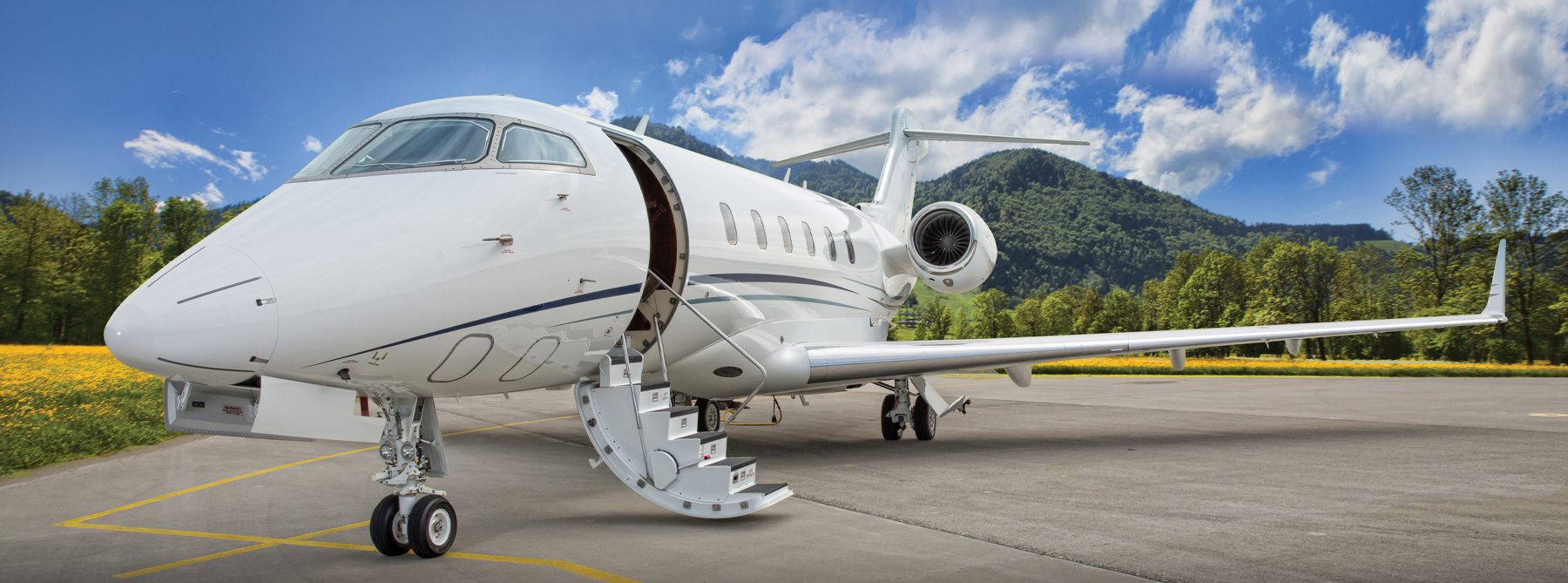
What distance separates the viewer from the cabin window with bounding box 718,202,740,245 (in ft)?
25.7

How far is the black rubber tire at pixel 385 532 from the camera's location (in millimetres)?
5285

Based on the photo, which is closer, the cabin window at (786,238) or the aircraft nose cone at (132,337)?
the aircraft nose cone at (132,337)

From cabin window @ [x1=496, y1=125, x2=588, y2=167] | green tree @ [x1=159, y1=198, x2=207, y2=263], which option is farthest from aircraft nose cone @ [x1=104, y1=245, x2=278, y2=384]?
green tree @ [x1=159, y1=198, x2=207, y2=263]

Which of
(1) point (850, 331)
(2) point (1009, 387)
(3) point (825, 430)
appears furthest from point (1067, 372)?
(1) point (850, 331)

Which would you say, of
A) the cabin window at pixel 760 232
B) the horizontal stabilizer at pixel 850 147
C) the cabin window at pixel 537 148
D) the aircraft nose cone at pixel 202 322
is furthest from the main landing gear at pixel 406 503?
the horizontal stabilizer at pixel 850 147

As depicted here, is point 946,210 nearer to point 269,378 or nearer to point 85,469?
point 269,378

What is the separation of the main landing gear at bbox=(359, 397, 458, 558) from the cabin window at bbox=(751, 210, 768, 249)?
3.87 meters

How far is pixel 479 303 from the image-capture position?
5.11 metres

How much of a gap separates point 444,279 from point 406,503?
5.27 feet

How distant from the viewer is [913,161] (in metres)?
16.4

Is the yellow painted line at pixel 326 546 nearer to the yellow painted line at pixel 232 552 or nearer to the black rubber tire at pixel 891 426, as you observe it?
the yellow painted line at pixel 232 552

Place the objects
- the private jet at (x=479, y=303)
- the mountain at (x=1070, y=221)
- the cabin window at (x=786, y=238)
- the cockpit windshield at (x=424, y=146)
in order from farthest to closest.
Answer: the mountain at (x=1070, y=221)
the cabin window at (x=786, y=238)
the cockpit windshield at (x=424, y=146)
the private jet at (x=479, y=303)

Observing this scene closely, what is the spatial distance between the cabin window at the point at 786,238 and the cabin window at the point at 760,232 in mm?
410

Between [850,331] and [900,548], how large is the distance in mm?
5717
